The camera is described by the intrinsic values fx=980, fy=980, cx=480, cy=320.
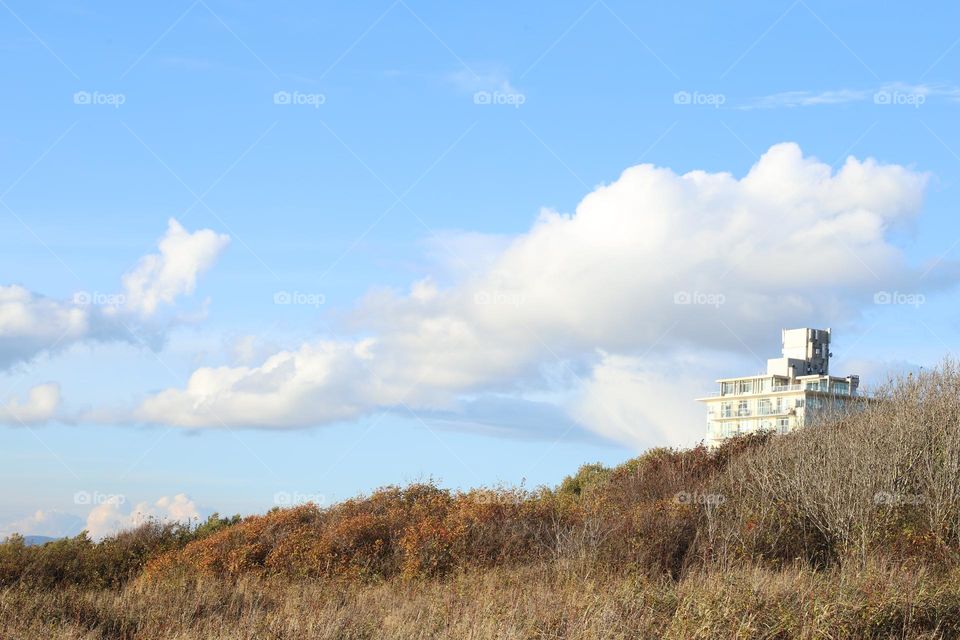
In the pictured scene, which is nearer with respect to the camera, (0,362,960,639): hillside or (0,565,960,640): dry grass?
(0,565,960,640): dry grass

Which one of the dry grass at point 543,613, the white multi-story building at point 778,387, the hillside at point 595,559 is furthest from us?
the white multi-story building at point 778,387

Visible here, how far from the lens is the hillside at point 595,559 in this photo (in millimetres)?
16062

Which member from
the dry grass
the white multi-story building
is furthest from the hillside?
the white multi-story building

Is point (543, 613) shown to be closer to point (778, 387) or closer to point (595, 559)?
point (595, 559)

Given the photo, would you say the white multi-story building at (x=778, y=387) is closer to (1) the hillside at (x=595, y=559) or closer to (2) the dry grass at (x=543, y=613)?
(1) the hillside at (x=595, y=559)

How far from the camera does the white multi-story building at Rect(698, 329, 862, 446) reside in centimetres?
9362

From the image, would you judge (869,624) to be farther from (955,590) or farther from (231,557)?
(231,557)

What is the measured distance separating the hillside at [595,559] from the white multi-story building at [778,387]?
62202mm

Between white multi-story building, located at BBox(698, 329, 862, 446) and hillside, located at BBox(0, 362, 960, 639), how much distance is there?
62202 millimetres

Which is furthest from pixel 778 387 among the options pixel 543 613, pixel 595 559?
pixel 543 613

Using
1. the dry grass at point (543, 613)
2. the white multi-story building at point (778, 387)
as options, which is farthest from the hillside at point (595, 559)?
the white multi-story building at point (778, 387)

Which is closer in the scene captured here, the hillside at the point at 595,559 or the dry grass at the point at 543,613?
the dry grass at the point at 543,613

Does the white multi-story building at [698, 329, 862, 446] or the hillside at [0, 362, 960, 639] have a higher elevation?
the white multi-story building at [698, 329, 862, 446]

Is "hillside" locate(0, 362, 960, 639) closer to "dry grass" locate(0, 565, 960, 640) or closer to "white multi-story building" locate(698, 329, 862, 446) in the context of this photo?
"dry grass" locate(0, 565, 960, 640)
